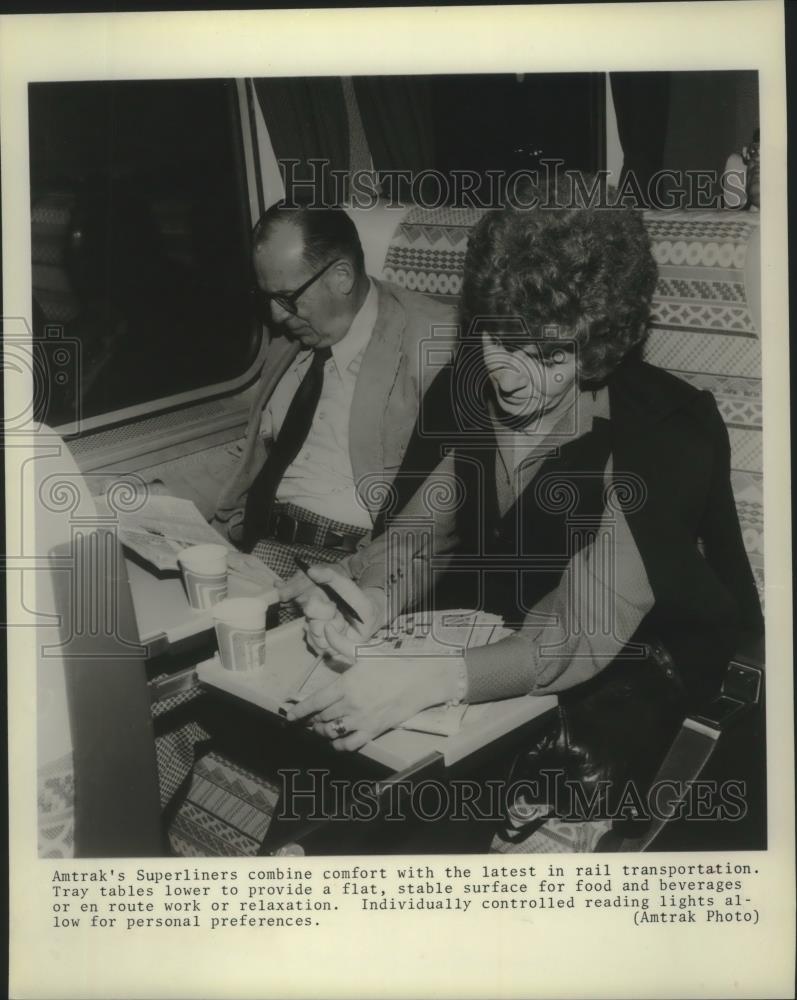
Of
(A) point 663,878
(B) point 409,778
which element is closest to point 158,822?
(B) point 409,778

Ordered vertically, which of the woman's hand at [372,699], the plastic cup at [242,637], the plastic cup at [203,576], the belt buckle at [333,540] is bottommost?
the woman's hand at [372,699]

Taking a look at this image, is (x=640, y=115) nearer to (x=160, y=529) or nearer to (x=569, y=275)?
(x=569, y=275)

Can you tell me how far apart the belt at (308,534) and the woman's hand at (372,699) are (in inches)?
8.5

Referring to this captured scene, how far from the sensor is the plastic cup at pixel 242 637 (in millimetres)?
1697

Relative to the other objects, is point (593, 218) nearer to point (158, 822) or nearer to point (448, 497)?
point (448, 497)

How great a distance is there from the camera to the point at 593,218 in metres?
1.70

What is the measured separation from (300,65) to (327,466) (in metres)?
0.69

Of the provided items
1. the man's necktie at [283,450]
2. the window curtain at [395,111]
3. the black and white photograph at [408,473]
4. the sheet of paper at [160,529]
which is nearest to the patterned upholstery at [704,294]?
the black and white photograph at [408,473]

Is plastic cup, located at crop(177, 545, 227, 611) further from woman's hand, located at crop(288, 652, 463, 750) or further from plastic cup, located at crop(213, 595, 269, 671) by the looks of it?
woman's hand, located at crop(288, 652, 463, 750)

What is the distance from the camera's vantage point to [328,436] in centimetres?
179

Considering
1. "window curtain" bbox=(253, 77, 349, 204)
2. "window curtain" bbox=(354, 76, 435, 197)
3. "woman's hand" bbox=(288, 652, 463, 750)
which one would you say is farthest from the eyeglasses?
"woman's hand" bbox=(288, 652, 463, 750)

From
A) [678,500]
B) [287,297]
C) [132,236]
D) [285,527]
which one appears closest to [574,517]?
[678,500]

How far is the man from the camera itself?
5.71ft

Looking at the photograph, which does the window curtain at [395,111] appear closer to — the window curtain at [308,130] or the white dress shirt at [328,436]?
the window curtain at [308,130]
